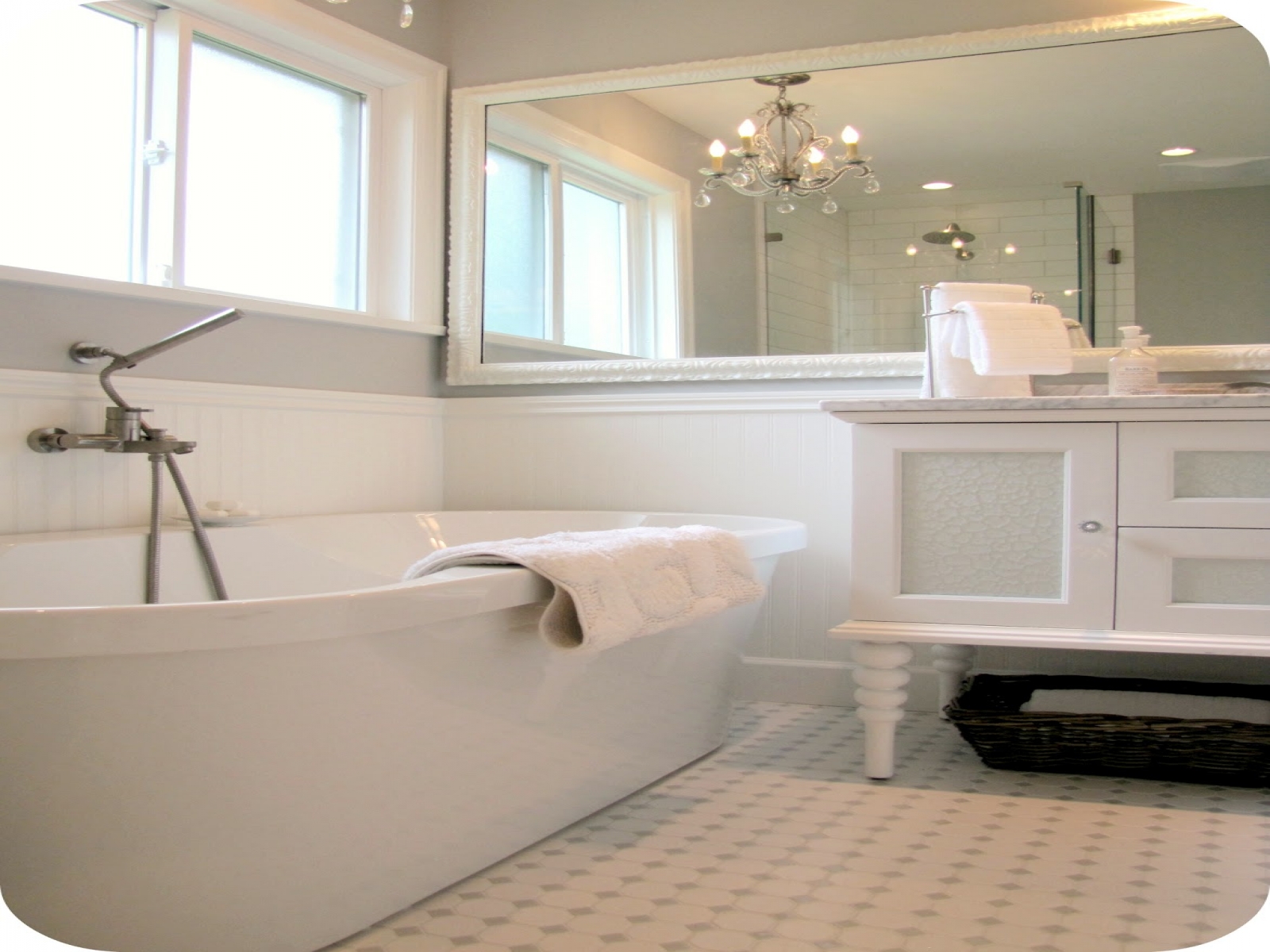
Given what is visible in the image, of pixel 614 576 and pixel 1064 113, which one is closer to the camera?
pixel 614 576

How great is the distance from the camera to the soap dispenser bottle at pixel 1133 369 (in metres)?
2.37

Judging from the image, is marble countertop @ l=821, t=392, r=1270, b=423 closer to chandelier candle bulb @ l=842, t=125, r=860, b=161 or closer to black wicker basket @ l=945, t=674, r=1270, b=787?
black wicker basket @ l=945, t=674, r=1270, b=787

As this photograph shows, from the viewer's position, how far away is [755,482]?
3.08m

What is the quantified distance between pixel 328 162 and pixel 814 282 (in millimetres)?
1341

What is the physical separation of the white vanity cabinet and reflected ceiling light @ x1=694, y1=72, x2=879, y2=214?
0.90m

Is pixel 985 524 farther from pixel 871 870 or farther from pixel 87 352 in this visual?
pixel 87 352

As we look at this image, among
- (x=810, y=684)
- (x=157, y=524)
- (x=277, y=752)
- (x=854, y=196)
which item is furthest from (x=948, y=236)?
(x=277, y=752)

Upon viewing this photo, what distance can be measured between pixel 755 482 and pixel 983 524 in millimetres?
901

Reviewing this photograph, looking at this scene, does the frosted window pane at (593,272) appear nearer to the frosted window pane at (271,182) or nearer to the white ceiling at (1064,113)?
the white ceiling at (1064,113)

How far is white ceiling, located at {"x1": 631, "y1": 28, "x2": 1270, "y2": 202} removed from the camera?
2.62 m

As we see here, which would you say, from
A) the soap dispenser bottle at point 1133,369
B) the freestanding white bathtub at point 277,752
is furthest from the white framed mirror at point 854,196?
the freestanding white bathtub at point 277,752

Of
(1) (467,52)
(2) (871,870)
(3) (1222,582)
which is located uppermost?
(1) (467,52)

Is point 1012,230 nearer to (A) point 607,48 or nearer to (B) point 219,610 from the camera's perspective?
(A) point 607,48

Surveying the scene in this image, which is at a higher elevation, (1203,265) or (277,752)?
(1203,265)
